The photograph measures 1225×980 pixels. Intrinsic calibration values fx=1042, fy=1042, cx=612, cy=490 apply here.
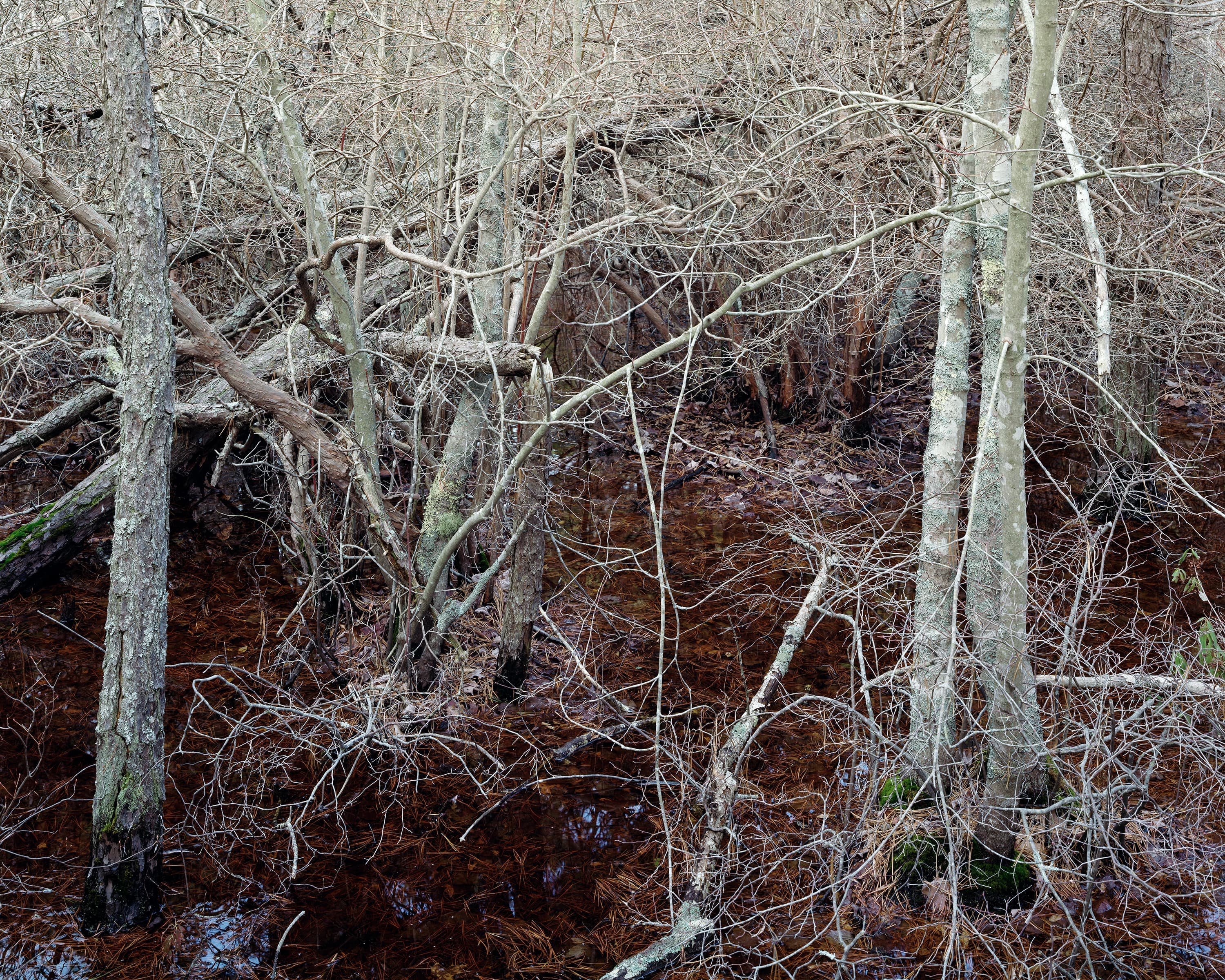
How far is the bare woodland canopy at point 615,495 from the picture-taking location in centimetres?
446

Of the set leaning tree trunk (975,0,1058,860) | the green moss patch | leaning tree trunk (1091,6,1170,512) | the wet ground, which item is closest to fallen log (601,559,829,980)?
the wet ground

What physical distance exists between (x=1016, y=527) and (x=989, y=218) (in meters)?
1.35

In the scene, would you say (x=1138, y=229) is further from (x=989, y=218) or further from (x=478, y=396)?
(x=478, y=396)

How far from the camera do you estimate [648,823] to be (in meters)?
5.62

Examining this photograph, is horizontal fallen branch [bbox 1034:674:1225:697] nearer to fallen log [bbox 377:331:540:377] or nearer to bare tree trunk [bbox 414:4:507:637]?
fallen log [bbox 377:331:540:377]

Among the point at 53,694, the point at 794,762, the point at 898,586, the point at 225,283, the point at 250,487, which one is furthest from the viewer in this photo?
the point at 250,487

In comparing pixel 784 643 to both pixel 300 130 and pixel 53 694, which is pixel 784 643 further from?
pixel 53 694

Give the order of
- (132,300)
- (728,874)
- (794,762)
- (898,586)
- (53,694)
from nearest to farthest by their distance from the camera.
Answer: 1. (132,300)
2. (728,874)
3. (794,762)
4. (53,694)
5. (898,586)

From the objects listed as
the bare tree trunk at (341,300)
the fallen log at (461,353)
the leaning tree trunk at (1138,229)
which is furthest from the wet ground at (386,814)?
the leaning tree trunk at (1138,229)

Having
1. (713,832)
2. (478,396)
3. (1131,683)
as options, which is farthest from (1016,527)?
(478,396)

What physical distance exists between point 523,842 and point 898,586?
4.01 meters

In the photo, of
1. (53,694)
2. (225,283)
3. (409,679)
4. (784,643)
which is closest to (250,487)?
(225,283)

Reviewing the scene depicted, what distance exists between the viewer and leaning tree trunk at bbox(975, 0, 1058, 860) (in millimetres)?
4066

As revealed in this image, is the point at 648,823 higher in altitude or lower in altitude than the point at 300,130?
lower
